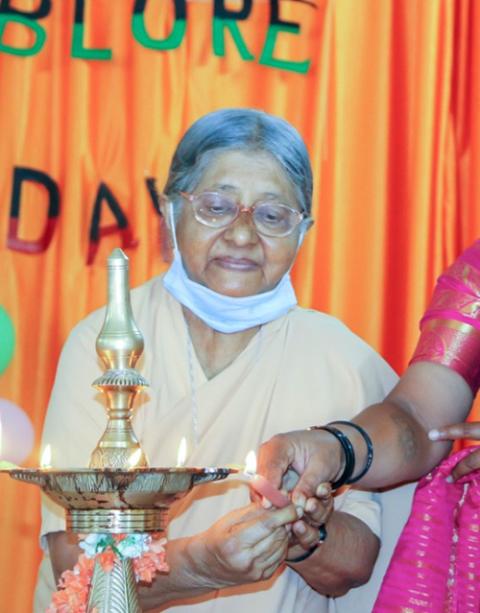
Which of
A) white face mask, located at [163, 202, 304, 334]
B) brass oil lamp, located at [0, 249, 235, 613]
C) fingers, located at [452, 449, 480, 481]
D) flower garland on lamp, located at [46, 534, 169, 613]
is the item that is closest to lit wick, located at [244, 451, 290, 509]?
brass oil lamp, located at [0, 249, 235, 613]

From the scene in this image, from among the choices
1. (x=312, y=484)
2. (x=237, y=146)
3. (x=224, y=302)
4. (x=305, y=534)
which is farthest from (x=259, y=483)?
(x=237, y=146)

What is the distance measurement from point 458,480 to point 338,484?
0.19m

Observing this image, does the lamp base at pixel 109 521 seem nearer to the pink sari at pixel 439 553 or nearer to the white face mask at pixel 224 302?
the pink sari at pixel 439 553

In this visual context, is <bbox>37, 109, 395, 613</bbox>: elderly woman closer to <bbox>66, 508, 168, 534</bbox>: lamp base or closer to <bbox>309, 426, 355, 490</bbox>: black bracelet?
<bbox>309, 426, 355, 490</bbox>: black bracelet

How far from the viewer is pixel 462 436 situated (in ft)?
6.13

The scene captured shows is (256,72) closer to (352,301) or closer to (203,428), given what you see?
(352,301)

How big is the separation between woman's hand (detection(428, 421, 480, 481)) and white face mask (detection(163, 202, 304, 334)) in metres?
0.56

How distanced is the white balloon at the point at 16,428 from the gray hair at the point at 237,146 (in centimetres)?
102

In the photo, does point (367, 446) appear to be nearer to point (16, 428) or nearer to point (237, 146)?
point (237, 146)

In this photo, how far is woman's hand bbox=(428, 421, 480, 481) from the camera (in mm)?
1842

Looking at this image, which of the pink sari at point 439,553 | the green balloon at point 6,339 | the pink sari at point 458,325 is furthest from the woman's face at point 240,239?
the green balloon at point 6,339

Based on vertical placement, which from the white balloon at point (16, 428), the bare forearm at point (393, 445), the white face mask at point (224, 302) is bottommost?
the white balloon at point (16, 428)

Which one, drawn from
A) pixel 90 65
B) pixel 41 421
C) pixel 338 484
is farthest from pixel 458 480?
pixel 90 65

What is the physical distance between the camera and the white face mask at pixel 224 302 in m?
2.36
